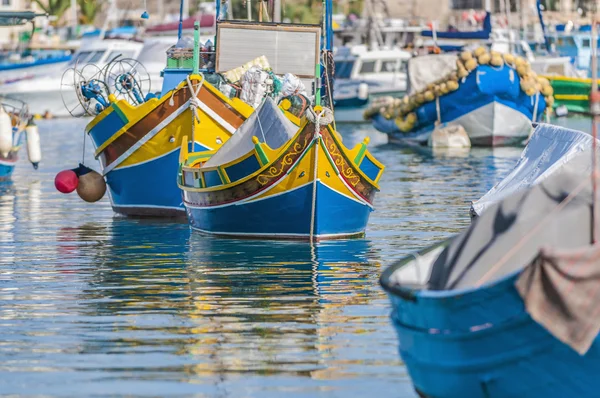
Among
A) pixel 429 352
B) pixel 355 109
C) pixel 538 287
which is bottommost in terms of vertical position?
pixel 355 109

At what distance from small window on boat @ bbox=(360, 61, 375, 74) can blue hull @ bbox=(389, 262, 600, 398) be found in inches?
2088

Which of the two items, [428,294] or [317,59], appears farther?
[317,59]

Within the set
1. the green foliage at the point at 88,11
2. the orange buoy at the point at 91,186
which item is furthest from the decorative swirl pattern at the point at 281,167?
the green foliage at the point at 88,11

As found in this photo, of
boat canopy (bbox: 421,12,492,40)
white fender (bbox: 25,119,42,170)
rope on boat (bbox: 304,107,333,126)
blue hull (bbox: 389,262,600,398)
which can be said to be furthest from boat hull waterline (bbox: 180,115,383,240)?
boat canopy (bbox: 421,12,492,40)

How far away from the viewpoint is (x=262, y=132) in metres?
19.5

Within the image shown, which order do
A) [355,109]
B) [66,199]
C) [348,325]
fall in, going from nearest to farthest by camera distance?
[348,325], [66,199], [355,109]

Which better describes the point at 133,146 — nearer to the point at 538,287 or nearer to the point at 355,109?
the point at 538,287

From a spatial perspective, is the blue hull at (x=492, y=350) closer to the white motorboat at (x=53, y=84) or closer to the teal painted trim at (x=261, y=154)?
the teal painted trim at (x=261, y=154)

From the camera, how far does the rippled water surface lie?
10477 millimetres

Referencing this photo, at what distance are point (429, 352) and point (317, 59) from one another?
571 inches

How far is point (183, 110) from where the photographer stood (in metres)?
21.3

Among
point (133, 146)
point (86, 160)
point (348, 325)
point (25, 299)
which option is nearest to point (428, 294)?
point (348, 325)

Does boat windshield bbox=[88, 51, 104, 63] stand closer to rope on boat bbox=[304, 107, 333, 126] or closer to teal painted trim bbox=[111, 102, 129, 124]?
A: teal painted trim bbox=[111, 102, 129, 124]

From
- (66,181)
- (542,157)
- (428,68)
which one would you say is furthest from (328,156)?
(428,68)
